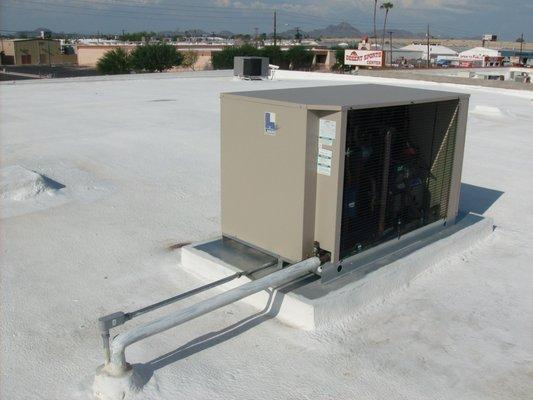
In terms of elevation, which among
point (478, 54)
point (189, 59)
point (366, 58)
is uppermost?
point (478, 54)

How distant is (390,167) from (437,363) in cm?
144

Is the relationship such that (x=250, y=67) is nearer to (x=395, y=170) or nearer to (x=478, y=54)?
(x=395, y=170)

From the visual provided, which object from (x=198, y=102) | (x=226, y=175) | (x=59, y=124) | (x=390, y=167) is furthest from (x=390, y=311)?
(x=198, y=102)

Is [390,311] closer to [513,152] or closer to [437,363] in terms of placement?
[437,363]

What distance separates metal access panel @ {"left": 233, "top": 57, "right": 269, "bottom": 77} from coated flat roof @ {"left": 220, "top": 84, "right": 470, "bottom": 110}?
17.1m

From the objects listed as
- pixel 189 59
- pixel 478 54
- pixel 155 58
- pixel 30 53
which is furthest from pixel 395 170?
pixel 30 53

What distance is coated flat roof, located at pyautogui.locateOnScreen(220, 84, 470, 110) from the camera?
3422 mm

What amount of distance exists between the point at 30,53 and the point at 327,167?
84289 mm

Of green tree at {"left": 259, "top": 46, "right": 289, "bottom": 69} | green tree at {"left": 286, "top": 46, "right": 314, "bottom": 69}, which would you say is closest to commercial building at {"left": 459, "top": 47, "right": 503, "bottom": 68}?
green tree at {"left": 286, "top": 46, "right": 314, "bottom": 69}

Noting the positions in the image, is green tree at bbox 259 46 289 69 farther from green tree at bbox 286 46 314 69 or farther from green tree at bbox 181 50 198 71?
green tree at bbox 181 50 198 71

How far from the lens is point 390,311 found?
368 centimetres

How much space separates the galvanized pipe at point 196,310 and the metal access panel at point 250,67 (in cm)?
1836

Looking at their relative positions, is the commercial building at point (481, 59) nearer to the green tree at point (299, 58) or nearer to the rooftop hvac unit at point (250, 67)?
the green tree at point (299, 58)

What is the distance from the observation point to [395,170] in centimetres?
401
